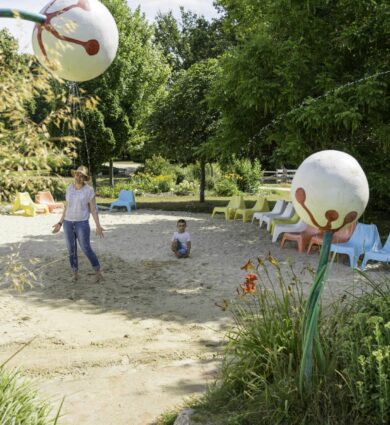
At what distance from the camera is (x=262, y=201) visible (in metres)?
14.4

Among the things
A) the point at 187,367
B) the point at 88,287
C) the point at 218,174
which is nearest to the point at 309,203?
the point at 187,367

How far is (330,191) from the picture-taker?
3145mm

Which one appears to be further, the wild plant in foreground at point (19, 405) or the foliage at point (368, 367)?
the wild plant in foreground at point (19, 405)

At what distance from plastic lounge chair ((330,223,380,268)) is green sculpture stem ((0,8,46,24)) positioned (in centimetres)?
652

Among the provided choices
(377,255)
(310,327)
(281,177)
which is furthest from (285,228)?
(281,177)

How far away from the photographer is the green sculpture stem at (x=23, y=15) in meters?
2.64

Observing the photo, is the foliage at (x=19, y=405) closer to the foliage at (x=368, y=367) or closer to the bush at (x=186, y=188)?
the foliage at (x=368, y=367)

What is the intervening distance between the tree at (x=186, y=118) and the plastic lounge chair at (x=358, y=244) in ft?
32.0

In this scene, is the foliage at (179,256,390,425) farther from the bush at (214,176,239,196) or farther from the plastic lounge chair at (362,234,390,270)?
the bush at (214,176,239,196)

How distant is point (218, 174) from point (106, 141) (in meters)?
6.94

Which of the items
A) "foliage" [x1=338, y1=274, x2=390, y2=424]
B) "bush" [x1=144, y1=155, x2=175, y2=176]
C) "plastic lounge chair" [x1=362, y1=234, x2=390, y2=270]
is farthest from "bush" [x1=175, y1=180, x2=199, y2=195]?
"foliage" [x1=338, y1=274, x2=390, y2=424]

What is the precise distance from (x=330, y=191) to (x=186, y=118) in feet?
51.7

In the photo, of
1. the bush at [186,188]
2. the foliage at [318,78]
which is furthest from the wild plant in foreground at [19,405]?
the bush at [186,188]

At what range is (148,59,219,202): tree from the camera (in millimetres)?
18219
